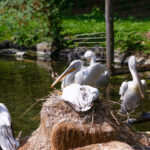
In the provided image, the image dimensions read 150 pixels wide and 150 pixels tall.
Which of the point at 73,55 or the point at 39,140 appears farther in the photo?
the point at 73,55

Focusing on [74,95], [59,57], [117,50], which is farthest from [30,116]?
[59,57]

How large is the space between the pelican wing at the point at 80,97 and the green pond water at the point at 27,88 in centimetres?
188

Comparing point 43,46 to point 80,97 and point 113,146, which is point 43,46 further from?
point 113,146

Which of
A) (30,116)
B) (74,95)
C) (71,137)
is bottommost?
(30,116)

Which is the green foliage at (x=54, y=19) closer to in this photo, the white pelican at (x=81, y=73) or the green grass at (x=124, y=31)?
the green grass at (x=124, y=31)

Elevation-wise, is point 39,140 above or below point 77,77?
below

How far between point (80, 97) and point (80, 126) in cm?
29

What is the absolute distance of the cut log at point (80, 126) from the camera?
379 centimetres

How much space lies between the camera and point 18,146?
426 centimetres

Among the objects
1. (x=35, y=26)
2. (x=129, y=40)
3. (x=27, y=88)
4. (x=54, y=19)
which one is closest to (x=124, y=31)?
(x=129, y=40)

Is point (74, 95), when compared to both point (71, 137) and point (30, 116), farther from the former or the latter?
point (30, 116)

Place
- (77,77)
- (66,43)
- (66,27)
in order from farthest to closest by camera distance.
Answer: (66,27) → (66,43) → (77,77)

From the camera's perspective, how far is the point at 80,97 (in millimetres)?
3859

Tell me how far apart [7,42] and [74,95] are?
12217 mm
